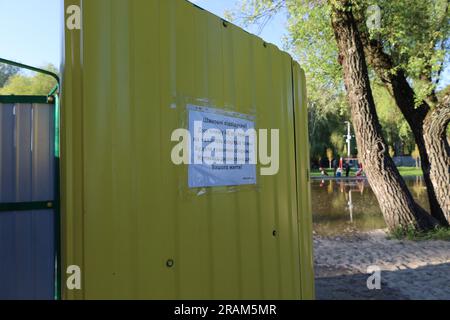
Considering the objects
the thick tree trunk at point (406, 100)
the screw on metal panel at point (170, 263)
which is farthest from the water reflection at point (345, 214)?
the screw on metal panel at point (170, 263)

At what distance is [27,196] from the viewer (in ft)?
6.81

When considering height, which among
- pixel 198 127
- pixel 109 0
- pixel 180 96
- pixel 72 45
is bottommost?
pixel 198 127

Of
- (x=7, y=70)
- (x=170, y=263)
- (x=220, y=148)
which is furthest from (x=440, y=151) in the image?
(x=7, y=70)

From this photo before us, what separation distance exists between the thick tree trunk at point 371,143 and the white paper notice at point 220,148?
6.85 meters

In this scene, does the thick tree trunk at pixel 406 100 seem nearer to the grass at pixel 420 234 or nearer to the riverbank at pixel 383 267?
the grass at pixel 420 234

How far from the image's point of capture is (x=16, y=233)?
2.06 metres

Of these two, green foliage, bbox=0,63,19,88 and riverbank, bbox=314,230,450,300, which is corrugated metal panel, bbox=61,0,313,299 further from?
riverbank, bbox=314,230,450,300

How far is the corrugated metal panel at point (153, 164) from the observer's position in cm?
192

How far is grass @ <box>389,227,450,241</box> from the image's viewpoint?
8.46m

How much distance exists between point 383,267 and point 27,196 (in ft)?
19.3

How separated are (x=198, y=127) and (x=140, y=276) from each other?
36.9 inches
